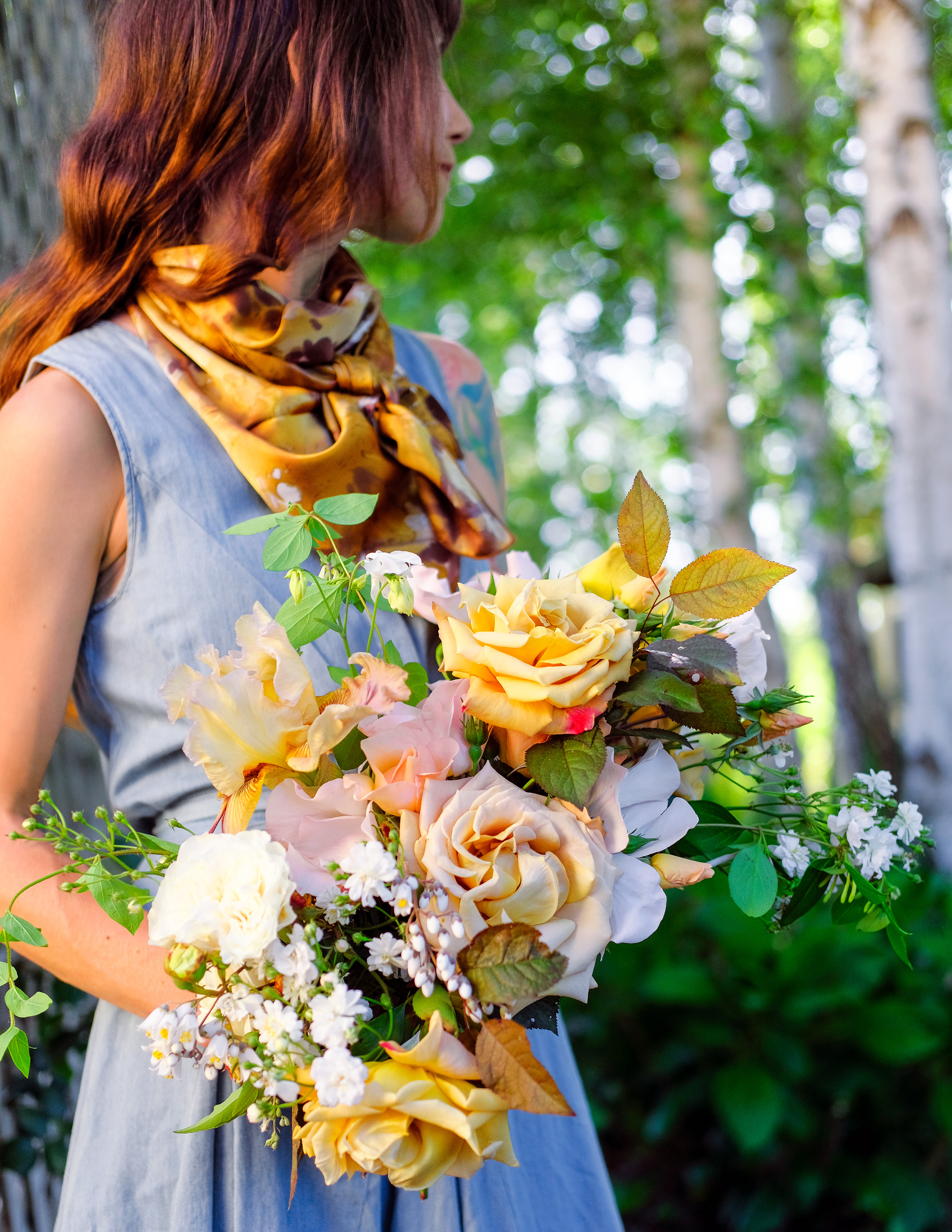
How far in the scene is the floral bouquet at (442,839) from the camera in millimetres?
724

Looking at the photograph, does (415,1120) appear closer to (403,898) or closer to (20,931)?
(403,898)

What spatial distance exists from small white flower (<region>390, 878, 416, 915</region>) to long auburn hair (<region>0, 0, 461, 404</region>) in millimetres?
904

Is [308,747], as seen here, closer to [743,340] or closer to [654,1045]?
[654,1045]

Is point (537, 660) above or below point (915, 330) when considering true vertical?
above

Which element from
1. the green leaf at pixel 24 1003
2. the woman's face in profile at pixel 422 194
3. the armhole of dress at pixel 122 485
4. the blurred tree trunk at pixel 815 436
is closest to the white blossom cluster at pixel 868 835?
the green leaf at pixel 24 1003

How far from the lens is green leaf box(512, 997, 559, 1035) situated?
0.82 meters

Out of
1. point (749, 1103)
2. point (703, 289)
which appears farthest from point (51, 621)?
point (703, 289)

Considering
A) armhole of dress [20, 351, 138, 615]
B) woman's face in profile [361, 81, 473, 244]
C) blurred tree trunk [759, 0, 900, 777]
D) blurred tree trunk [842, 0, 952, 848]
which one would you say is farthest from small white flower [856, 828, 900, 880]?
blurred tree trunk [759, 0, 900, 777]

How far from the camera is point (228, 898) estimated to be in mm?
715

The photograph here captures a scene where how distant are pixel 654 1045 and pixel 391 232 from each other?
9.94 ft

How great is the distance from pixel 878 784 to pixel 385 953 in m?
0.52

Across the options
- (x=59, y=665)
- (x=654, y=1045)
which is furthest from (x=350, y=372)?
(x=654, y=1045)

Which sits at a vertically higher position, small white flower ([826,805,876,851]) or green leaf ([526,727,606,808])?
Result: green leaf ([526,727,606,808])

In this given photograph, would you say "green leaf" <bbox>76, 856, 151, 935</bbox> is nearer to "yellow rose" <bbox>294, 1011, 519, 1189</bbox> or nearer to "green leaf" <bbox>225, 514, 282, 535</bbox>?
"yellow rose" <bbox>294, 1011, 519, 1189</bbox>
